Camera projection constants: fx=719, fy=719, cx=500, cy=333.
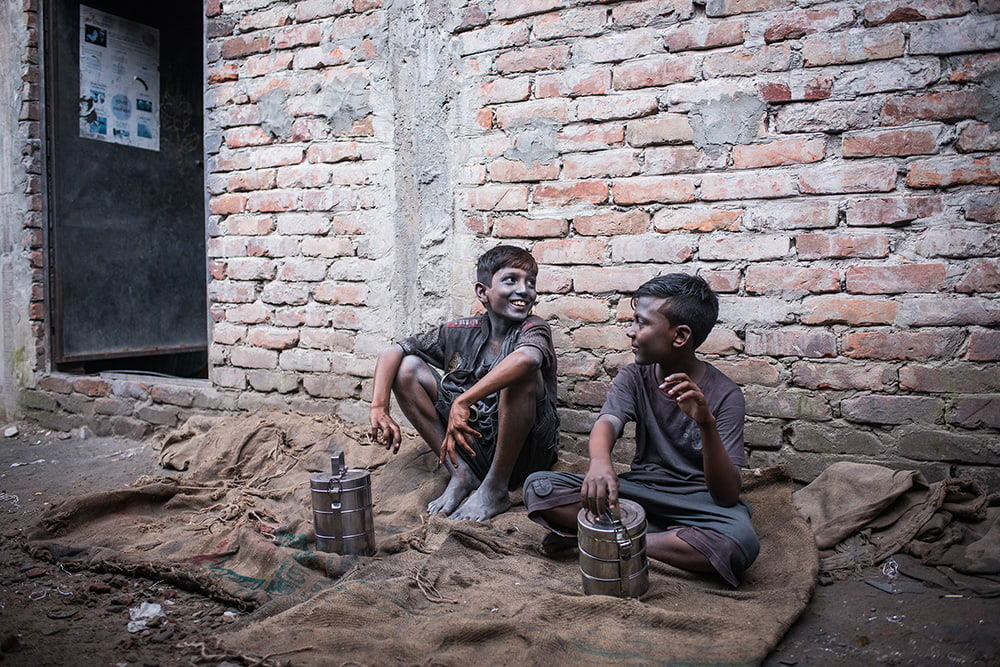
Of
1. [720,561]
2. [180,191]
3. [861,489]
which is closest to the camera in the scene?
[720,561]

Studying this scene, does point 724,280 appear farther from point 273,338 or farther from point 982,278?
point 273,338

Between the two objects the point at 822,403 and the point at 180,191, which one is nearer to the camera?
the point at 822,403

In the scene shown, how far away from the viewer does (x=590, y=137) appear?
10.4ft

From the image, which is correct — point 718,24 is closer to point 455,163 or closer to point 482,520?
point 455,163

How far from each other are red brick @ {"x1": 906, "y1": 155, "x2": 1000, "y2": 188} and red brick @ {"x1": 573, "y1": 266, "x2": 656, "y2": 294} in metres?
1.04

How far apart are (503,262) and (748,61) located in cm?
127

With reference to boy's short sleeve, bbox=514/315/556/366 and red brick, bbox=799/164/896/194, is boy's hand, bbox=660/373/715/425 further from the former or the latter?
red brick, bbox=799/164/896/194

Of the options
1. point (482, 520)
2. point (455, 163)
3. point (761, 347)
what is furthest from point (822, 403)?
point (455, 163)

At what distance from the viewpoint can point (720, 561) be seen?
2158 millimetres

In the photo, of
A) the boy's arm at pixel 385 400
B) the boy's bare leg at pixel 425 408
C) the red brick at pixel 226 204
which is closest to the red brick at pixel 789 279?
the boy's bare leg at pixel 425 408

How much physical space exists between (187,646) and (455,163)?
235 cm

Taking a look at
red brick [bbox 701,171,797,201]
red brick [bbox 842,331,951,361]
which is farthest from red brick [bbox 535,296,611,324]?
red brick [bbox 842,331,951,361]

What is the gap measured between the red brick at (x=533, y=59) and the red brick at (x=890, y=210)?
54.0 inches

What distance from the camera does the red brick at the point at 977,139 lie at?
258 centimetres
